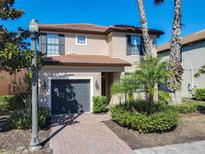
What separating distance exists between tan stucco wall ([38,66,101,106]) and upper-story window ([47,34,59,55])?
2.74m

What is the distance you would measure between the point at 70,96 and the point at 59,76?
1760 millimetres

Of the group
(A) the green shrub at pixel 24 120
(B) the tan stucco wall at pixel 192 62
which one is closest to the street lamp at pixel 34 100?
(A) the green shrub at pixel 24 120

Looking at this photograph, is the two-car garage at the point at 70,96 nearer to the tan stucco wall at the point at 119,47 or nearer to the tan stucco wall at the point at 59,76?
the tan stucco wall at the point at 59,76

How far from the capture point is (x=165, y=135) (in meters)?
9.05

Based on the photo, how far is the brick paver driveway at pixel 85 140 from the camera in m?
7.30

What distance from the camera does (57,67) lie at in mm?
14578

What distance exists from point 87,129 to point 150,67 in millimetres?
4436

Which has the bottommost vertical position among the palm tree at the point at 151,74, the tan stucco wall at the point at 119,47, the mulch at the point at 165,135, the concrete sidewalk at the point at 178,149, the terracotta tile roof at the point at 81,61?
the concrete sidewalk at the point at 178,149

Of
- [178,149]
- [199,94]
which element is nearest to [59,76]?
[178,149]

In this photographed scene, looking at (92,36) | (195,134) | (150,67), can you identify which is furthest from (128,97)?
(92,36)

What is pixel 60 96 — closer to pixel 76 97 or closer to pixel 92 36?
pixel 76 97

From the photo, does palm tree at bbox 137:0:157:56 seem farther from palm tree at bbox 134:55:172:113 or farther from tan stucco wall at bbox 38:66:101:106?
palm tree at bbox 134:55:172:113

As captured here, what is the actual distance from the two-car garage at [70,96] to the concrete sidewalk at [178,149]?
8552 mm

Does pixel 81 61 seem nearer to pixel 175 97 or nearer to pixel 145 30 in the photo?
pixel 145 30
